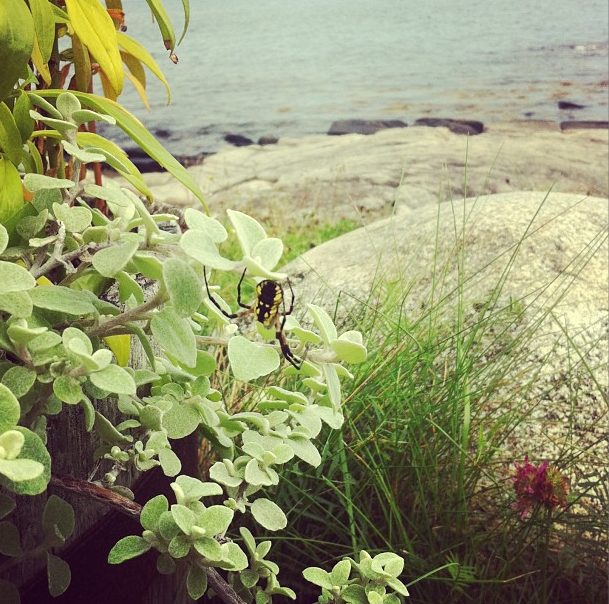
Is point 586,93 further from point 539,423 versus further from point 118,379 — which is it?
point 118,379

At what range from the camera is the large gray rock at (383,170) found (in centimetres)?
466

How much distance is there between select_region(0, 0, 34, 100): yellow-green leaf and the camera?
0.62 meters

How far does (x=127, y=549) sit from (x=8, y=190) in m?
0.37

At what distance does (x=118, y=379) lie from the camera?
0.54 m

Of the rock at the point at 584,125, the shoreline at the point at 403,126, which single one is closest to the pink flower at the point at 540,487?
the shoreline at the point at 403,126

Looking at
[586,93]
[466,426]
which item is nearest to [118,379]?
[466,426]

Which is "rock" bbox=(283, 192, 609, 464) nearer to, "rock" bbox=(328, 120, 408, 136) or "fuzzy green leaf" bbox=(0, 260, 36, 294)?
"fuzzy green leaf" bbox=(0, 260, 36, 294)

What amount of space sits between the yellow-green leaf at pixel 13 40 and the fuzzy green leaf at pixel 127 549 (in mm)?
419

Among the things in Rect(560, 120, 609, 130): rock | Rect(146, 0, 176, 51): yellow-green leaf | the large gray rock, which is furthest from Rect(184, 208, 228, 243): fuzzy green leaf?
Rect(560, 120, 609, 130): rock

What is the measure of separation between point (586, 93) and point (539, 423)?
741cm

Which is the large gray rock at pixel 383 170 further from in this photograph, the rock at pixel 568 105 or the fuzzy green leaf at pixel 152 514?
the fuzzy green leaf at pixel 152 514

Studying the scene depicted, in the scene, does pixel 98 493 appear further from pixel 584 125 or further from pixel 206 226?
pixel 584 125

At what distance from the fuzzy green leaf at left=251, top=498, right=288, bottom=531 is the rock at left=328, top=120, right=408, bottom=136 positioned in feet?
21.0

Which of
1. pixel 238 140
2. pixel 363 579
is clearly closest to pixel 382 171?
pixel 238 140
